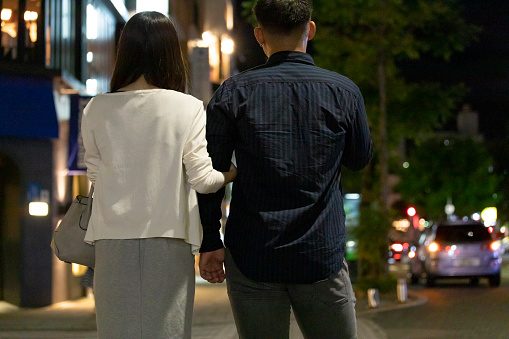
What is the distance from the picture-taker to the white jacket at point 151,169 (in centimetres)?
304

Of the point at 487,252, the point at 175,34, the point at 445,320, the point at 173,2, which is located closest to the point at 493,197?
the point at 173,2

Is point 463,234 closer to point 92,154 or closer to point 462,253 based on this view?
point 462,253

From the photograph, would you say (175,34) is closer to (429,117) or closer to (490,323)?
(490,323)

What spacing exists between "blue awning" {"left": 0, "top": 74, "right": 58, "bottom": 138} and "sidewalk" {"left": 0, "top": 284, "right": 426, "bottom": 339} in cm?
306

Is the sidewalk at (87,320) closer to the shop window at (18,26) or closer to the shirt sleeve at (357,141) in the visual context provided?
the shop window at (18,26)

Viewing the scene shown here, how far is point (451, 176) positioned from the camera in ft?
256

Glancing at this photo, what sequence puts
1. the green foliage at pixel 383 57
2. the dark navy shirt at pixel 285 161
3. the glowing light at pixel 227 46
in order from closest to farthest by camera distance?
the dark navy shirt at pixel 285 161, the green foliage at pixel 383 57, the glowing light at pixel 227 46

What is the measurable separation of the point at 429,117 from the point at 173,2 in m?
Result: 15.3

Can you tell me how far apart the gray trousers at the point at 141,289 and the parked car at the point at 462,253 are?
61.0 ft

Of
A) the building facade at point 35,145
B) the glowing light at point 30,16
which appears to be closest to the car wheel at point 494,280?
the building facade at point 35,145

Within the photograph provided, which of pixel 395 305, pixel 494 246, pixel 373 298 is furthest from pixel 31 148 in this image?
pixel 494 246

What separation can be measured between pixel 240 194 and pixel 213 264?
29 cm

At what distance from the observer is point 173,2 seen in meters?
32.6

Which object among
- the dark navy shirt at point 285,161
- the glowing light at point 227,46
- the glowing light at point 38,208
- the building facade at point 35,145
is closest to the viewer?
the dark navy shirt at point 285,161
